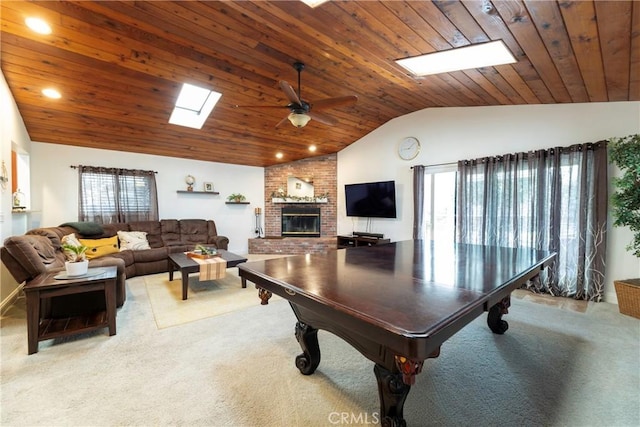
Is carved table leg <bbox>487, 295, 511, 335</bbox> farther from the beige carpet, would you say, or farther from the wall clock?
the wall clock

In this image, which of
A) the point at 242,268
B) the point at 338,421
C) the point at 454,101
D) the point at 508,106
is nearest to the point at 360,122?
the point at 454,101

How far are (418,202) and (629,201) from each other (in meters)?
2.57

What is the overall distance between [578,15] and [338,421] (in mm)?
2957

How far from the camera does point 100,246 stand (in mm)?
4344

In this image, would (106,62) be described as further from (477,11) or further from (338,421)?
(338,421)

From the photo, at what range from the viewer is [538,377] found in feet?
6.16

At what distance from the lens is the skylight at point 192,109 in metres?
4.30

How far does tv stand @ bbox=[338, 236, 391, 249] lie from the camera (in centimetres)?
544

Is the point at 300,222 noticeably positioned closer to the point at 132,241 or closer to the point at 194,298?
the point at 132,241

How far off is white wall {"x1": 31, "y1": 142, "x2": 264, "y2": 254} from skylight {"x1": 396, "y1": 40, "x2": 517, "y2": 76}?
16.1 feet

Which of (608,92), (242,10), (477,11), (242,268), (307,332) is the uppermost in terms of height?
(242,10)

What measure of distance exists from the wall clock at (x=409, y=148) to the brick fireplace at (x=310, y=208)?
181cm

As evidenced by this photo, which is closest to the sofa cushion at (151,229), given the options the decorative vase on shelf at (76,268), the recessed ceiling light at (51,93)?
the recessed ceiling light at (51,93)

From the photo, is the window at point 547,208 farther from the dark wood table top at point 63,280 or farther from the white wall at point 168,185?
the white wall at point 168,185
